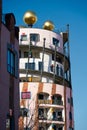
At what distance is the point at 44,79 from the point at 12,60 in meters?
33.1

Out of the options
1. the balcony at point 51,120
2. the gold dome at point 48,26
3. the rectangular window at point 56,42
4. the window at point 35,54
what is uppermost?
the gold dome at point 48,26

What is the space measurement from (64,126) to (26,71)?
1156 centimetres

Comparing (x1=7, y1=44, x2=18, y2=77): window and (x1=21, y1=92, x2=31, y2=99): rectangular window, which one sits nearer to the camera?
(x1=7, y1=44, x2=18, y2=77): window

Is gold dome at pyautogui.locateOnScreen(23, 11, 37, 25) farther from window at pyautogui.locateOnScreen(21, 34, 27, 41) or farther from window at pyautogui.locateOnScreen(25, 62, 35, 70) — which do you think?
window at pyautogui.locateOnScreen(25, 62, 35, 70)

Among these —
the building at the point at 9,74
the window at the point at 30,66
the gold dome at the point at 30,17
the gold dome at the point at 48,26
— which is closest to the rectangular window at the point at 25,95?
the window at the point at 30,66

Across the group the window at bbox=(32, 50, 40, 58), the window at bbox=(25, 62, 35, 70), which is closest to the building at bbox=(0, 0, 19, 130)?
the window at bbox=(25, 62, 35, 70)

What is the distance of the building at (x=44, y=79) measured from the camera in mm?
62356

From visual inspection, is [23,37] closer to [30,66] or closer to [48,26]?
[30,66]

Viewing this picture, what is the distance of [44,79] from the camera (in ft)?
224

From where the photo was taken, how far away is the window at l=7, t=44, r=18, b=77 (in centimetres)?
3412

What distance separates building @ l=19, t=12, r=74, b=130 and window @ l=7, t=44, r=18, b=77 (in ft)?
78.2

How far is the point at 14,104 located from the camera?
3466 cm

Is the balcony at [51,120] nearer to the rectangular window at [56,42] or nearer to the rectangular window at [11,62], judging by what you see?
the rectangular window at [56,42]

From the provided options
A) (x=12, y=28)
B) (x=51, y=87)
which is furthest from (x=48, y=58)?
(x=12, y=28)
